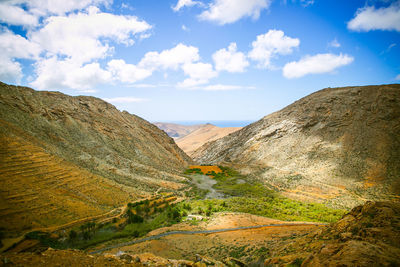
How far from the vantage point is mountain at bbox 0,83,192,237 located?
15953 millimetres

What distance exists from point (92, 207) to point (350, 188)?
98.9 ft

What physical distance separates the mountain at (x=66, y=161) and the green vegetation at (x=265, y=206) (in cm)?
793

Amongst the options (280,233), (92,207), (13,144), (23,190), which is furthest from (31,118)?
(280,233)

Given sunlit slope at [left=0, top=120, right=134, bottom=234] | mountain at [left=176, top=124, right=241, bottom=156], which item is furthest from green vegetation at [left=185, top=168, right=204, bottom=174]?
mountain at [left=176, top=124, right=241, bottom=156]

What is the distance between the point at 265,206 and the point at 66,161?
75.7 feet

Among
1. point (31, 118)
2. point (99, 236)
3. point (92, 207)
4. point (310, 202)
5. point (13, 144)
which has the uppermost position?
point (31, 118)

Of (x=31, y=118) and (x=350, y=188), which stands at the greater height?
(x=31, y=118)

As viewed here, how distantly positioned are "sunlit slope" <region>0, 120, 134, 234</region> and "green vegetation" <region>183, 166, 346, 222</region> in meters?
9.70

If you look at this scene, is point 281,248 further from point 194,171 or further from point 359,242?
point 194,171

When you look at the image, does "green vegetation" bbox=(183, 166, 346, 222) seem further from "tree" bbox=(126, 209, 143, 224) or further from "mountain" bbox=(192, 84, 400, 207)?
"tree" bbox=(126, 209, 143, 224)

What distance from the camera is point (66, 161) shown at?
2273 centimetres

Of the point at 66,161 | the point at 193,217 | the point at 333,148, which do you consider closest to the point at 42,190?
the point at 66,161

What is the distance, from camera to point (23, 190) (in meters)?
16.1

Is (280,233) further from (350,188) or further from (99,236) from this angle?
(350,188)
